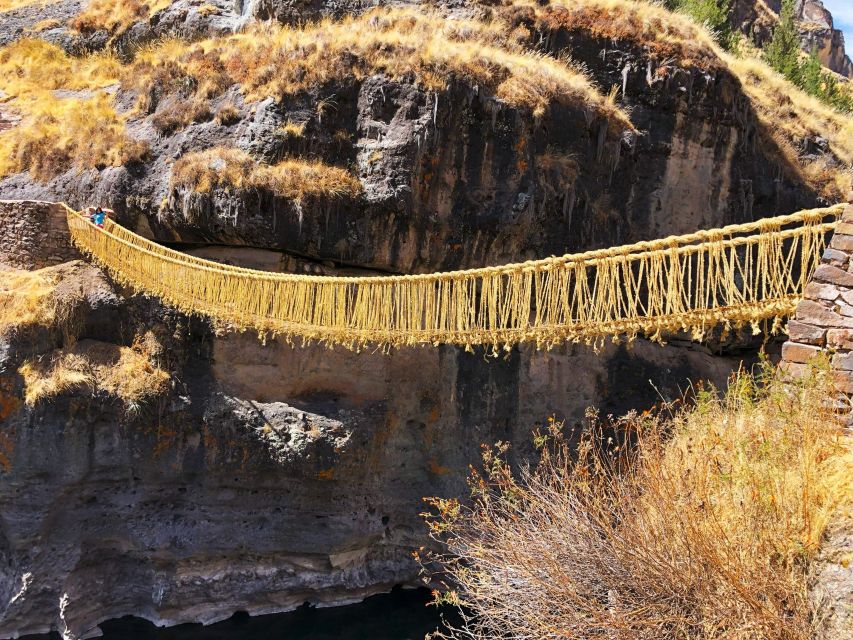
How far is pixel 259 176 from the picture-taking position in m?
9.65

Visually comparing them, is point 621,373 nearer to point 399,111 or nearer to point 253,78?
point 399,111

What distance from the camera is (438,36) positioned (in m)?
10.9

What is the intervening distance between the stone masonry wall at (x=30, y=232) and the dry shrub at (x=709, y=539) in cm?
752

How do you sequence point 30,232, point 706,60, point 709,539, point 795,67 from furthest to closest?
point 795,67 < point 706,60 < point 30,232 < point 709,539

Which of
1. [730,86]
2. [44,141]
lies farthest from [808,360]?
[44,141]

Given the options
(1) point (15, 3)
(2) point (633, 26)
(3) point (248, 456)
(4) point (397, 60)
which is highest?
(2) point (633, 26)

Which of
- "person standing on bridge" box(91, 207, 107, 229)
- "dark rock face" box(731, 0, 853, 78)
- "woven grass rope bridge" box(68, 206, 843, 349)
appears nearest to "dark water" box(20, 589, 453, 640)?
"woven grass rope bridge" box(68, 206, 843, 349)

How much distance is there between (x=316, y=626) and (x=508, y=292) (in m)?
6.65

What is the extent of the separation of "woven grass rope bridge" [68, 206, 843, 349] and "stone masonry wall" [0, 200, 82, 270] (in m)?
0.26

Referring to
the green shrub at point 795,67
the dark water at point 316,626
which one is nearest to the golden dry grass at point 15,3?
the dark water at point 316,626

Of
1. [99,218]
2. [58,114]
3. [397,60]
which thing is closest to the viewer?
[99,218]

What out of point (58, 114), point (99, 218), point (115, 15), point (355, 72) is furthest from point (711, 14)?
point (99, 218)

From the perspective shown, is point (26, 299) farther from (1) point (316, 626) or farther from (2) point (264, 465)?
(1) point (316, 626)

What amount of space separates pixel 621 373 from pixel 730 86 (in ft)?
15.7
